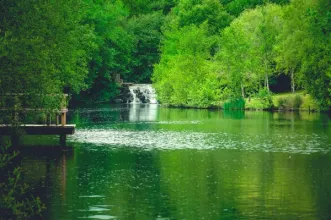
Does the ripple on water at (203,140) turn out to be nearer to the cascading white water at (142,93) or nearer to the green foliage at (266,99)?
the green foliage at (266,99)

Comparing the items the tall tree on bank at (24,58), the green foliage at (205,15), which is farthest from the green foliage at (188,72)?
the tall tree on bank at (24,58)

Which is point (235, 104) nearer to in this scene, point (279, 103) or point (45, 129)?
point (279, 103)

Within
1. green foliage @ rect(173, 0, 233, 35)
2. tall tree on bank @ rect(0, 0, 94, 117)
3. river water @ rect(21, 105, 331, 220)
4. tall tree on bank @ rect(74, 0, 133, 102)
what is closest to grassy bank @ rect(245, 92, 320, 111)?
tall tree on bank @ rect(74, 0, 133, 102)

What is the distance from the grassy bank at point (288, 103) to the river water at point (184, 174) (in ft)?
93.2

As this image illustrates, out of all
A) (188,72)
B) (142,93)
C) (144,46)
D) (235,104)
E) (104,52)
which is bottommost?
(235,104)

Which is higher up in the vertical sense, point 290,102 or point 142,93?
point 142,93

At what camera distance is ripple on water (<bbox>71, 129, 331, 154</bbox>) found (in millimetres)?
38397

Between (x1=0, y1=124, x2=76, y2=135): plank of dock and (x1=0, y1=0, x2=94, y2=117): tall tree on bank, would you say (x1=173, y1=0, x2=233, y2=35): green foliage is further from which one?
(x1=0, y1=124, x2=76, y2=135): plank of dock

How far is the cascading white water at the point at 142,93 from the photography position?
345ft

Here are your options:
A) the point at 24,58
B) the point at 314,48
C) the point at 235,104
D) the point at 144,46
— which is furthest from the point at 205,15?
the point at 24,58

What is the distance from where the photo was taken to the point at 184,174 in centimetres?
2833

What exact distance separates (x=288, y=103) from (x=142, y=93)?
106ft

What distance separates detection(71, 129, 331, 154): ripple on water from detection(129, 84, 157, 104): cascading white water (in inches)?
2217

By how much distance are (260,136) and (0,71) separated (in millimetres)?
26476
